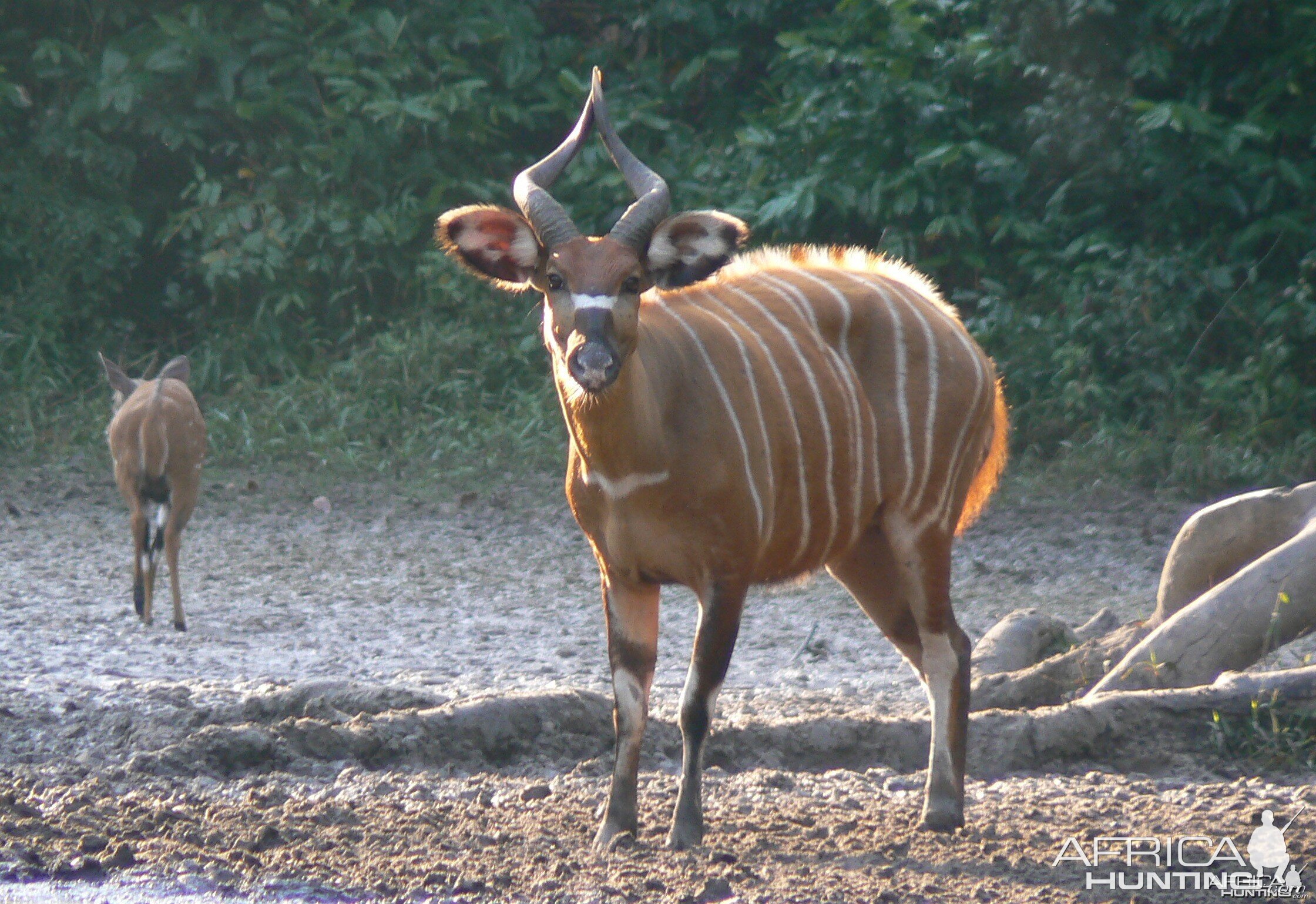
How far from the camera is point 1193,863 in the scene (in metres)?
3.63

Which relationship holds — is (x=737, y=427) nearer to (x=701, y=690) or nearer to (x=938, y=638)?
(x=701, y=690)

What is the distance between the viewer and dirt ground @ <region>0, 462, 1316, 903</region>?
3.66 m

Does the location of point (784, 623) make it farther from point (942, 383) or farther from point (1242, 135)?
point (1242, 135)

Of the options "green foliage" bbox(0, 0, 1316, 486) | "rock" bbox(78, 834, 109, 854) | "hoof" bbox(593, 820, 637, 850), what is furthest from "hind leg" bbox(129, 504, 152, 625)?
"hoof" bbox(593, 820, 637, 850)

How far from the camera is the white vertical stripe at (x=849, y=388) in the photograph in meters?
4.25

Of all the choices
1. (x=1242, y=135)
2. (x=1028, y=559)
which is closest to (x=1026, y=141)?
(x=1242, y=135)

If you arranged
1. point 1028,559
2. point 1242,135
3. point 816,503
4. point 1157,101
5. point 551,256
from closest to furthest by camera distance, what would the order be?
point 551,256 < point 816,503 < point 1028,559 < point 1242,135 < point 1157,101

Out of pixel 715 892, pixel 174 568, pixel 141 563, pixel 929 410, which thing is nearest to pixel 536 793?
pixel 715 892

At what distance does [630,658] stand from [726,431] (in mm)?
631

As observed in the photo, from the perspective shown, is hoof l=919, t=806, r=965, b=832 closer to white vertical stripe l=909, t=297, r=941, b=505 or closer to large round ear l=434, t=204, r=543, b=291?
white vertical stripe l=909, t=297, r=941, b=505

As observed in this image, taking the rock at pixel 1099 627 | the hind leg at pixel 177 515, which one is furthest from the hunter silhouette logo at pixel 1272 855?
the hind leg at pixel 177 515

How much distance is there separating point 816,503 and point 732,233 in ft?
2.40

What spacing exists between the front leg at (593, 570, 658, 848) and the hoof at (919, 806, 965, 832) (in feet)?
2.50

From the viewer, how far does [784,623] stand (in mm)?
6895
